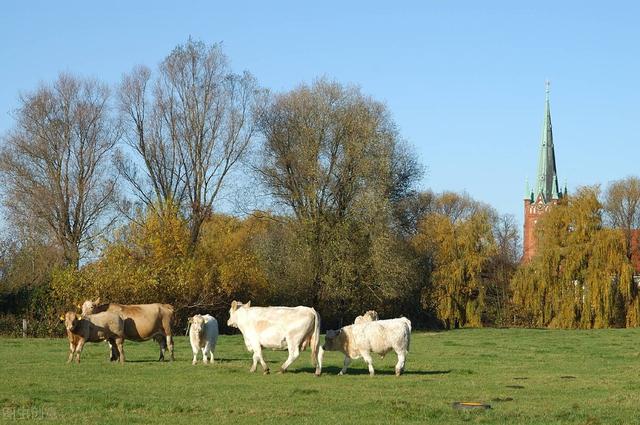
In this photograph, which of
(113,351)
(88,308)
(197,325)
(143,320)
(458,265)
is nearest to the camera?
(197,325)

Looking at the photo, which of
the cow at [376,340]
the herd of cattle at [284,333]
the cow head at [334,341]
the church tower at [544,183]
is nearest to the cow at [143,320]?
the herd of cattle at [284,333]

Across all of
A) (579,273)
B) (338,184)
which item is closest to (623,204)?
(579,273)

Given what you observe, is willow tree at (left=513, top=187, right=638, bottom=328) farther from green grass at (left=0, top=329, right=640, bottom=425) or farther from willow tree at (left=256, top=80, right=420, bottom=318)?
green grass at (left=0, top=329, right=640, bottom=425)

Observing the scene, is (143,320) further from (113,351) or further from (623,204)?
(623,204)

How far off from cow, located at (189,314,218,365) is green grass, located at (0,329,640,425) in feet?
1.84

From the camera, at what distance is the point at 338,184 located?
5472cm

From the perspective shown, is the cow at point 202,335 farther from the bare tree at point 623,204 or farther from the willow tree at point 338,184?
the bare tree at point 623,204

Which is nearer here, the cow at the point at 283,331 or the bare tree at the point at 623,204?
the cow at the point at 283,331

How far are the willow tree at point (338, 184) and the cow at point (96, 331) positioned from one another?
95.5 ft

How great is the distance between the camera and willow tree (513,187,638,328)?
64875 mm

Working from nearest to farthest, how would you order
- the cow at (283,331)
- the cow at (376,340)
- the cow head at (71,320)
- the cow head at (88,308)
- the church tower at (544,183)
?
the cow at (376,340)
the cow at (283,331)
the cow head at (71,320)
the cow head at (88,308)
the church tower at (544,183)

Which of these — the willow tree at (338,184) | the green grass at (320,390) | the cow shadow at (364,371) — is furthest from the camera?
the willow tree at (338,184)

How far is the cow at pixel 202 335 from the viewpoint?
2380 cm

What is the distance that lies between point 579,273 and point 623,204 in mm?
14264
